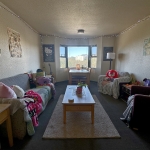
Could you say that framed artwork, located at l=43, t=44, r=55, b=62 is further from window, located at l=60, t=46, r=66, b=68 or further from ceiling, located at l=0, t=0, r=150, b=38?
ceiling, located at l=0, t=0, r=150, b=38

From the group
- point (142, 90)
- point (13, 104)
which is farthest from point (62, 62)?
point (13, 104)

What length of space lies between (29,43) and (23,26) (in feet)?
2.08

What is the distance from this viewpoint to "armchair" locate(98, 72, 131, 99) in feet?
11.1

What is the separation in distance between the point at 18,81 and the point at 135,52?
3715 mm

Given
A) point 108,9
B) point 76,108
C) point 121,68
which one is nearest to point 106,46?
point 121,68

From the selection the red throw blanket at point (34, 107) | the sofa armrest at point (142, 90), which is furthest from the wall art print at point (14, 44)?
the sofa armrest at point (142, 90)

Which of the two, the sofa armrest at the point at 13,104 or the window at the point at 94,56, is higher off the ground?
the window at the point at 94,56

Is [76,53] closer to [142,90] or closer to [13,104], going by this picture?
[142,90]

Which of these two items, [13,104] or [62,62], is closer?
[13,104]

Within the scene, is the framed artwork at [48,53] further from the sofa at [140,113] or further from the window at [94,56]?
the sofa at [140,113]

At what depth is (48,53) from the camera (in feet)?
17.3

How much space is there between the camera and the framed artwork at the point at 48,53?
521 cm

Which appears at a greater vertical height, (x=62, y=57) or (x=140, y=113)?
(x=62, y=57)

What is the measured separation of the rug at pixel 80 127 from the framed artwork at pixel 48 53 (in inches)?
134
